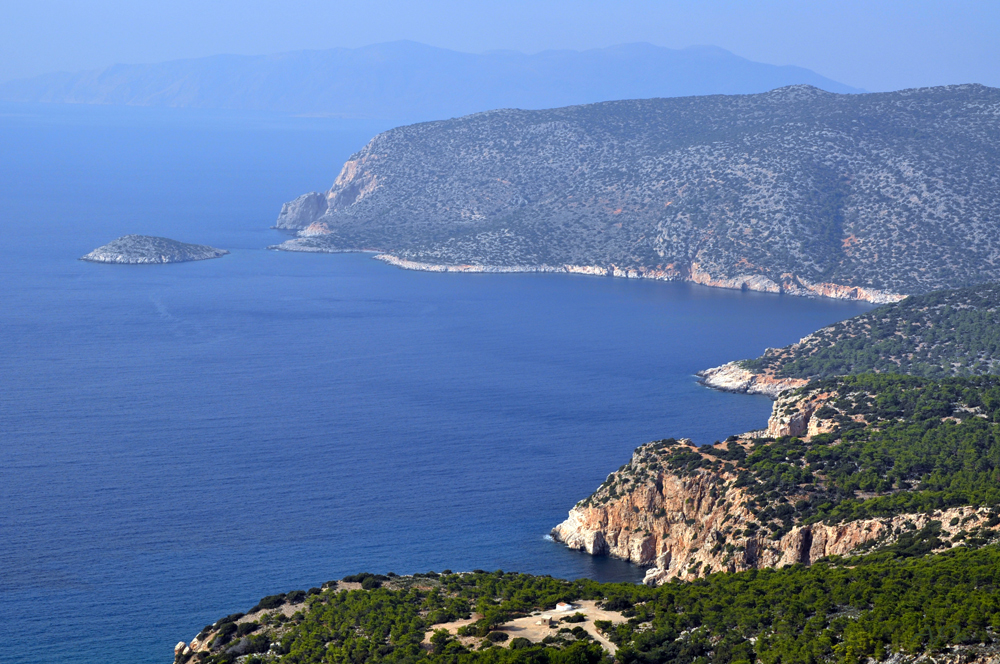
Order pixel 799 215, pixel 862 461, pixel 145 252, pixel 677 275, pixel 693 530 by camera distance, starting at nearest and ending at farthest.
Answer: pixel 693 530 < pixel 862 461 < pixel 677 275 < pixel 799 215 < pixel 145 252

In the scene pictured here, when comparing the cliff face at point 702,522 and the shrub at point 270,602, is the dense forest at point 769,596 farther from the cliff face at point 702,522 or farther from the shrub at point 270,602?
the cliff face at point 702,522

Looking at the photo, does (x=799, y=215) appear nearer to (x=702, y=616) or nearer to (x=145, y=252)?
(x=145, y=252)

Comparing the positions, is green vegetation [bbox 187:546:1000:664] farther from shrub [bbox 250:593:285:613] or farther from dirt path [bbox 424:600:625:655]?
shrub [bbox 250:593:285:613]

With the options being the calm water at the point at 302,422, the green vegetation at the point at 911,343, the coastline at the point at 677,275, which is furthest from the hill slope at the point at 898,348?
the coastline at the point at 677,275

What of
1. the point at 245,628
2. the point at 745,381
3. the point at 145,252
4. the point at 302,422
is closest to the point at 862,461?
the point at 245,628

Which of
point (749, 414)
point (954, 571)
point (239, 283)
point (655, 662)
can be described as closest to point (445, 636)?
point (655, 662)

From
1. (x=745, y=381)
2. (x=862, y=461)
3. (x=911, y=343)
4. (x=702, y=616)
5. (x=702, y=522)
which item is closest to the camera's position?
(x=702, y=616)

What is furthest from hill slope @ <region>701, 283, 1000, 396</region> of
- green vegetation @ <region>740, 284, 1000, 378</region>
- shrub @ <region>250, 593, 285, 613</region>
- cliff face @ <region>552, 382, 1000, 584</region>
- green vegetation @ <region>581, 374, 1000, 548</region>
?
shrub @ <region>250, 593, 285, 613</region>
